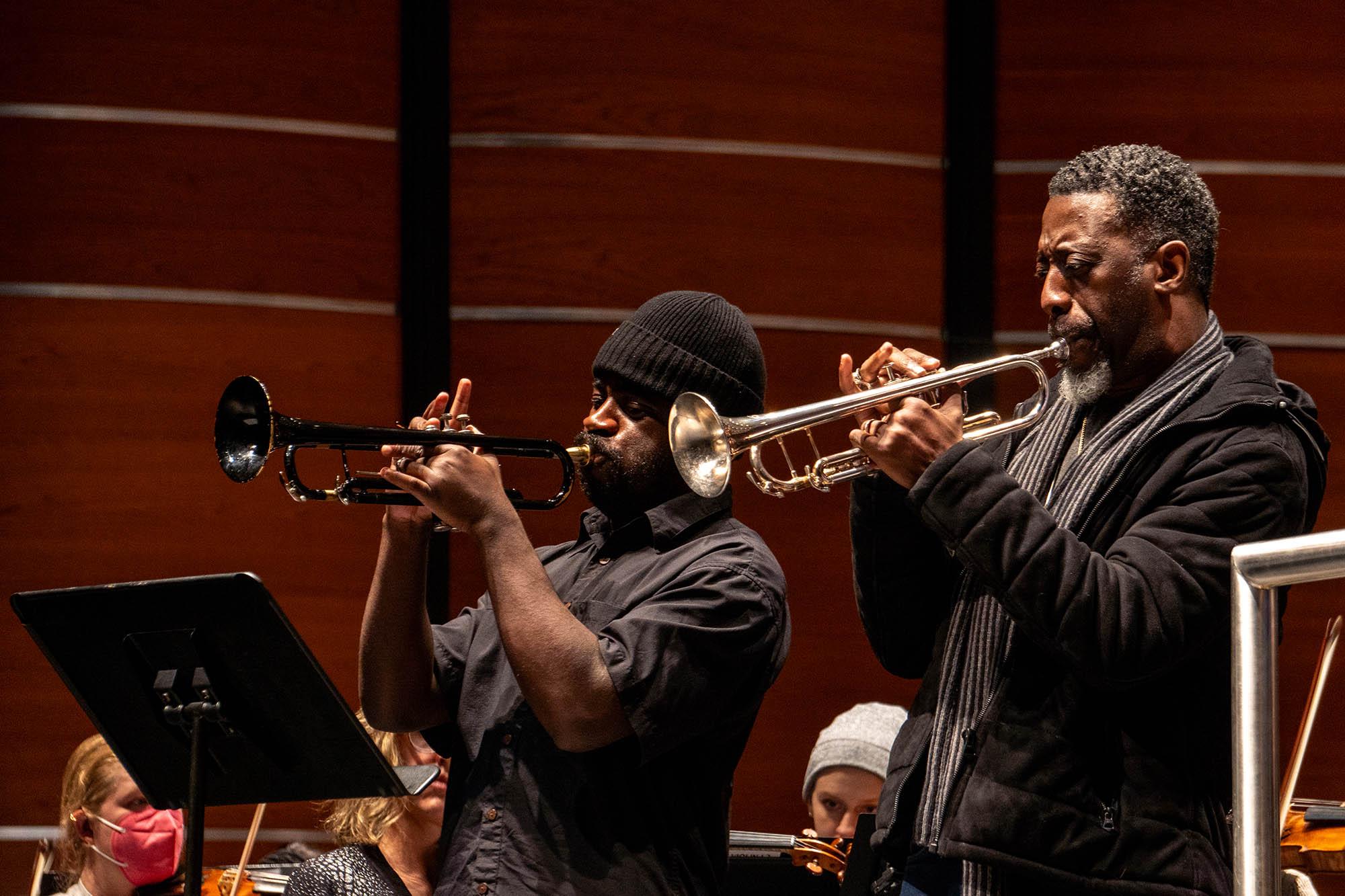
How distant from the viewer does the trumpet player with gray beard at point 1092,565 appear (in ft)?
6.65

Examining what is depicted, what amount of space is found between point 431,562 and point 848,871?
2.54m

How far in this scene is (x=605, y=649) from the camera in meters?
2.33

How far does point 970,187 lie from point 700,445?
273cm

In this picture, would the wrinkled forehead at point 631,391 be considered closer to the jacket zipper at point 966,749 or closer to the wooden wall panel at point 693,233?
the jacket zipper at point 966,749

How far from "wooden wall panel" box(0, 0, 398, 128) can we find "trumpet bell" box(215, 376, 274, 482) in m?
2.39

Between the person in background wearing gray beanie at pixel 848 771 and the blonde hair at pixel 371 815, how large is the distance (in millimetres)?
1190

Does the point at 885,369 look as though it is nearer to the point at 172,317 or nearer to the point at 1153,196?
the point at 1153,196

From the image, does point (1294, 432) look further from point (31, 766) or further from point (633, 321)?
point (31, 766)

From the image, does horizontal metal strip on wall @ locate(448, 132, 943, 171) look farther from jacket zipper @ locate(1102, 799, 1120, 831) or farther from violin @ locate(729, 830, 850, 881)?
jacket zipper @ locate(1102, 799, 1120, 831)

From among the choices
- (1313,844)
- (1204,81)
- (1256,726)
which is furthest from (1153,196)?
(1204,81)

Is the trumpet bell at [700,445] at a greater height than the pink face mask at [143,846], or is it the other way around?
the trumpet bell at [700,445]

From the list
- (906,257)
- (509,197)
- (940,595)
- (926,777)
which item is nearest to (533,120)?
(509,197)

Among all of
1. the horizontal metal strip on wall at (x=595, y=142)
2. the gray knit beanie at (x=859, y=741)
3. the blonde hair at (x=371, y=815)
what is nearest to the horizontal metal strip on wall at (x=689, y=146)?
the horizontal metal strip on wall at (x=595, y=142)

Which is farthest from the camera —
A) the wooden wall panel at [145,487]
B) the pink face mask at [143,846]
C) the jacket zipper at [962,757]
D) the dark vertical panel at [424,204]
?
the dark vertical panel at [424,204]
